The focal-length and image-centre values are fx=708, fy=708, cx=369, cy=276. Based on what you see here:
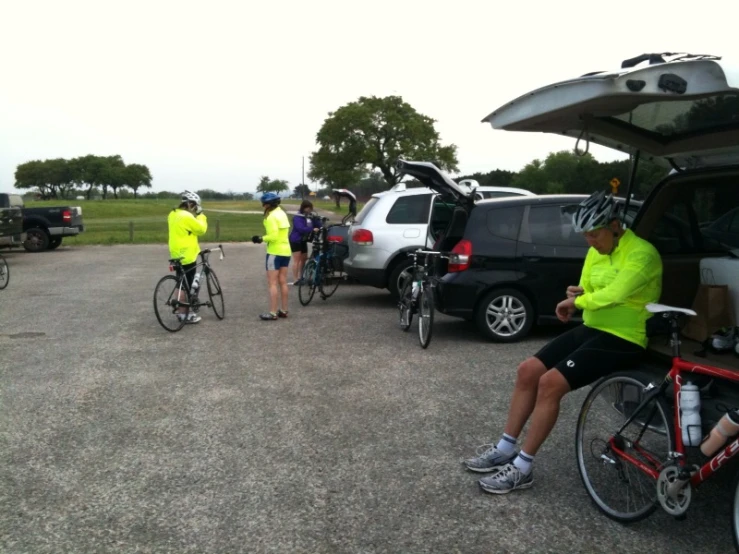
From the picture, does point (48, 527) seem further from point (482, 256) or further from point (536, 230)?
point (536, 230)

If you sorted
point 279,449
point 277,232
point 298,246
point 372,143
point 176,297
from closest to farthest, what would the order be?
point 279,449 < point 176,297 < point 277,232 < point 298,246 < point 372,143

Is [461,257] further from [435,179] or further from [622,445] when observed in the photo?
[622,445]

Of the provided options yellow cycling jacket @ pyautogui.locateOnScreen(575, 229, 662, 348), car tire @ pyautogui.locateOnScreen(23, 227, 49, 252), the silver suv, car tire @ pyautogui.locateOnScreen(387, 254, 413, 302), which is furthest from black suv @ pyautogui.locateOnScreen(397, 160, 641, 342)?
car tire @ pyautogui.locateOnScreen(23, 227, 49, 252)

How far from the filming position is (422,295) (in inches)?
323

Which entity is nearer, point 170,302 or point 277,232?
point 170,302

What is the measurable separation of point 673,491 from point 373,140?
6376cm

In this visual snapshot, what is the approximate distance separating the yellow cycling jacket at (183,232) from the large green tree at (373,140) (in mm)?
55373

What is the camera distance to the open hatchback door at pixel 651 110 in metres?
3.24

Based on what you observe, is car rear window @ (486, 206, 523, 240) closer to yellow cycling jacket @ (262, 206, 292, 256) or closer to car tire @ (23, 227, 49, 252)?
yellow cycling jacket @ (262, 206, 292, 256)

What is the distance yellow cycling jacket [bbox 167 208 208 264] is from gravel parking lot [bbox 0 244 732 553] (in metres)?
1.03

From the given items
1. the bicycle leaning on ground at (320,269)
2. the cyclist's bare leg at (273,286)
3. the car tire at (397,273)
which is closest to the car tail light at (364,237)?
the car tire at (397,273)

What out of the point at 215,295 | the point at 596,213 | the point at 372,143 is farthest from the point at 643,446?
the point at 372,143

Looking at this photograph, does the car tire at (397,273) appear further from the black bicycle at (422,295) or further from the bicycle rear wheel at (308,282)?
the black bicycle at (422,295)

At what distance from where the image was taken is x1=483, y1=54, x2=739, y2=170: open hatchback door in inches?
128
